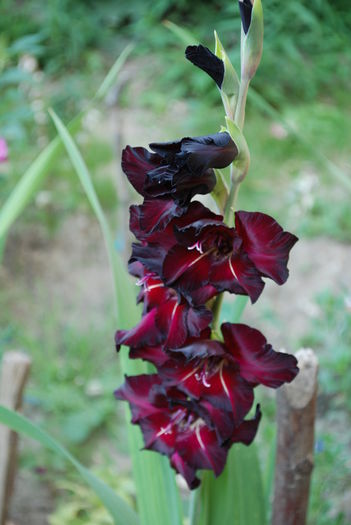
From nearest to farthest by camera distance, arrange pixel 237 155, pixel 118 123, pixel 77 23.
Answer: pixel 237 155 → pixel 118 123 → pixel 77 23

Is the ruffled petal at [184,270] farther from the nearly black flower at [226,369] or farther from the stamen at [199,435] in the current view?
the stamen at [199,435]

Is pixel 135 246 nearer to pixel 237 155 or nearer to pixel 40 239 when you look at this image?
pixel 237 155

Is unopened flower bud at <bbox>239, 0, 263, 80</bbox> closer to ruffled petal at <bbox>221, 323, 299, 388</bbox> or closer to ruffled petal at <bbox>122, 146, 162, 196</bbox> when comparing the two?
ruffled petal at <bbox>122, 146, 162, 196</bbox>

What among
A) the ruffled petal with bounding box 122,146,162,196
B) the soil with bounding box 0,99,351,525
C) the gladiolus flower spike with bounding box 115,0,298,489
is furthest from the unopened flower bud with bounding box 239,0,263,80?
the soil with bounding box 0,99,351,525

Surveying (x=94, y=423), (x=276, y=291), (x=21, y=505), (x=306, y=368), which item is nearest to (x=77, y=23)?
(x=276, y=291)

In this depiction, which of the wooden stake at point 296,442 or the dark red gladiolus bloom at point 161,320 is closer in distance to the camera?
the dark red gladiolus bloom at point 161,320

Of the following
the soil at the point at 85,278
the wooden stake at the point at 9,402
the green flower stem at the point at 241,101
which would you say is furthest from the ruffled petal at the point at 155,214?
the soil at the point at 85,278

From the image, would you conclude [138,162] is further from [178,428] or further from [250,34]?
[178,428]
